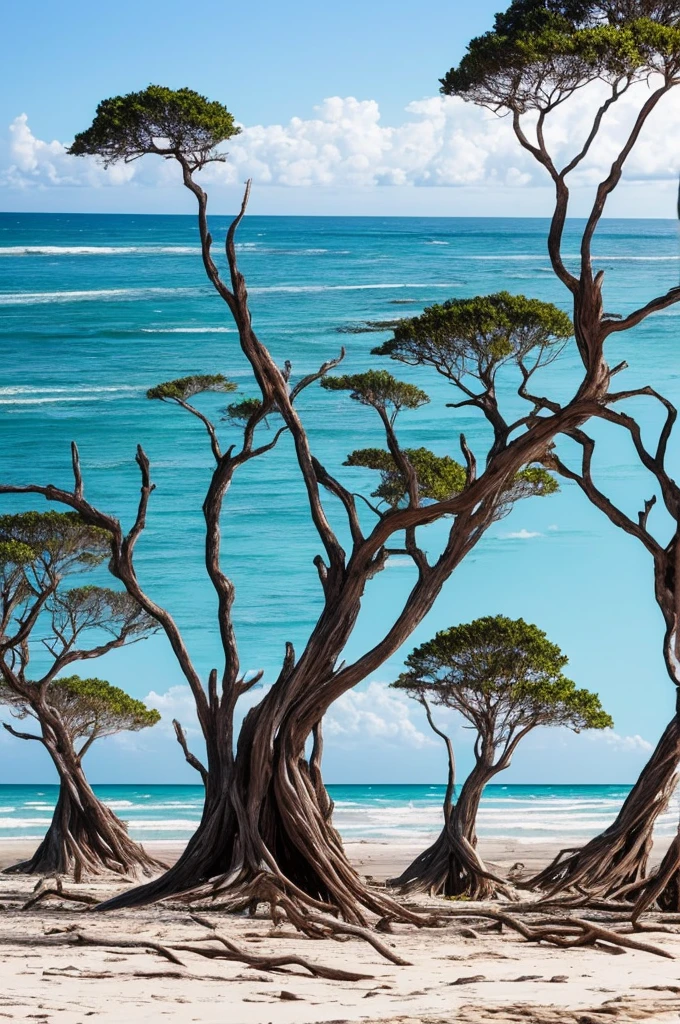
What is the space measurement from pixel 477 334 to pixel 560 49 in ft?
7.39

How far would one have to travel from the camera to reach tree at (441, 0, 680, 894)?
7430 mm

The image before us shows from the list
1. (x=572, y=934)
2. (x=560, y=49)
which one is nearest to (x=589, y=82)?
(x=560, y=49)

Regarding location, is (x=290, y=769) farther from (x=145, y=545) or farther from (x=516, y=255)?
(x=516, y=255)

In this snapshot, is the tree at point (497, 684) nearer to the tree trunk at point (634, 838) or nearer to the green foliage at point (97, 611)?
the green foliage at point (97, 611)

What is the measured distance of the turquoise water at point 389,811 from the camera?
82.5 feet

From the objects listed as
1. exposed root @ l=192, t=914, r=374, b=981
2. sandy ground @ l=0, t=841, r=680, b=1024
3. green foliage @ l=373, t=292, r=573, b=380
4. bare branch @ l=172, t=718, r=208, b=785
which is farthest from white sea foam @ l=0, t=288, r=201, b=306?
exposed root @ l=192, t=914, r=374, b=981

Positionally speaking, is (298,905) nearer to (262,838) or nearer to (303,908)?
(303,908)

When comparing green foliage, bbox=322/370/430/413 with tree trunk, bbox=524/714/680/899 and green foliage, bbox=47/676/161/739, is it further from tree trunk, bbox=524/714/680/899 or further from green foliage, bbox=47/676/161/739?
green foliage, bbox=47/676/161/739

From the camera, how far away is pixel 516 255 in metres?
27.7

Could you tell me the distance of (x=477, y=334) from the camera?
30.1 ft

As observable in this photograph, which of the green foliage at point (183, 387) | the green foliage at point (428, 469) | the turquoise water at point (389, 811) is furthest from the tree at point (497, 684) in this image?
the turquoise water at point (389, 811)

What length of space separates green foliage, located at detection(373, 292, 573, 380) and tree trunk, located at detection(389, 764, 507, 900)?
4.23 m

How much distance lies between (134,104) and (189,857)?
5.05 m

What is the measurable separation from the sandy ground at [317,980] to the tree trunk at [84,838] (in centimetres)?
559
